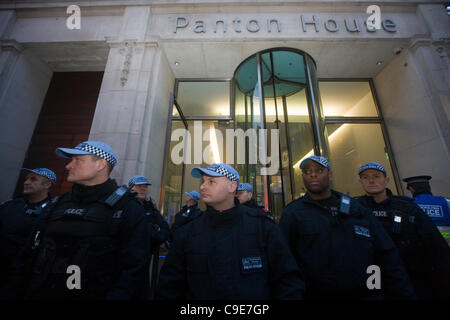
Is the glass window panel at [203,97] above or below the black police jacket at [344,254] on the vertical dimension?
above

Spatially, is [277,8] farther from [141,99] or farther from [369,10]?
[141,99]

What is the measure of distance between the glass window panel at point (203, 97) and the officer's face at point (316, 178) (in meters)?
5.95

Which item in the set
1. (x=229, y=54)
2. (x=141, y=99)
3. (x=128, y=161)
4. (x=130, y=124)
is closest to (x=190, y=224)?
(x=128, y=161)

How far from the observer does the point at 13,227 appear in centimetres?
243

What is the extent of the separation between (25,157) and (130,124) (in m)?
4.41

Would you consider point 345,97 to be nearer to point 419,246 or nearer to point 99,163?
point 419,246

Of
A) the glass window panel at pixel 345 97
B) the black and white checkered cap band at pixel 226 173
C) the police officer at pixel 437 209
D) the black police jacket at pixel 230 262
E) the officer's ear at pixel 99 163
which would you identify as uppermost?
the glass window panel at pixel 345 97

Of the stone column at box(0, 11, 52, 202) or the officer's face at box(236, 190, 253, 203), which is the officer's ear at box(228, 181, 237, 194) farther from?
the stone column at box(0, 11, 52, 202)

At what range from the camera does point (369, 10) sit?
5.86m

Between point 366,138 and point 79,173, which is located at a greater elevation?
point 366,138

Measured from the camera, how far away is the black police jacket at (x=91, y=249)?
53.0 inches

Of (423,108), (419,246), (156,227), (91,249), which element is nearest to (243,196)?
(156,227)

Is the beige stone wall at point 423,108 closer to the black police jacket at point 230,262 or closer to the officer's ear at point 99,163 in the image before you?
the black police jacket at point 230,262

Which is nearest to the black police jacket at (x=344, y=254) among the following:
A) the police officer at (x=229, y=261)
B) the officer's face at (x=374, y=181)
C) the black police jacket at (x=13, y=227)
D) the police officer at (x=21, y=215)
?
the police officer at (x=229, y=261)
